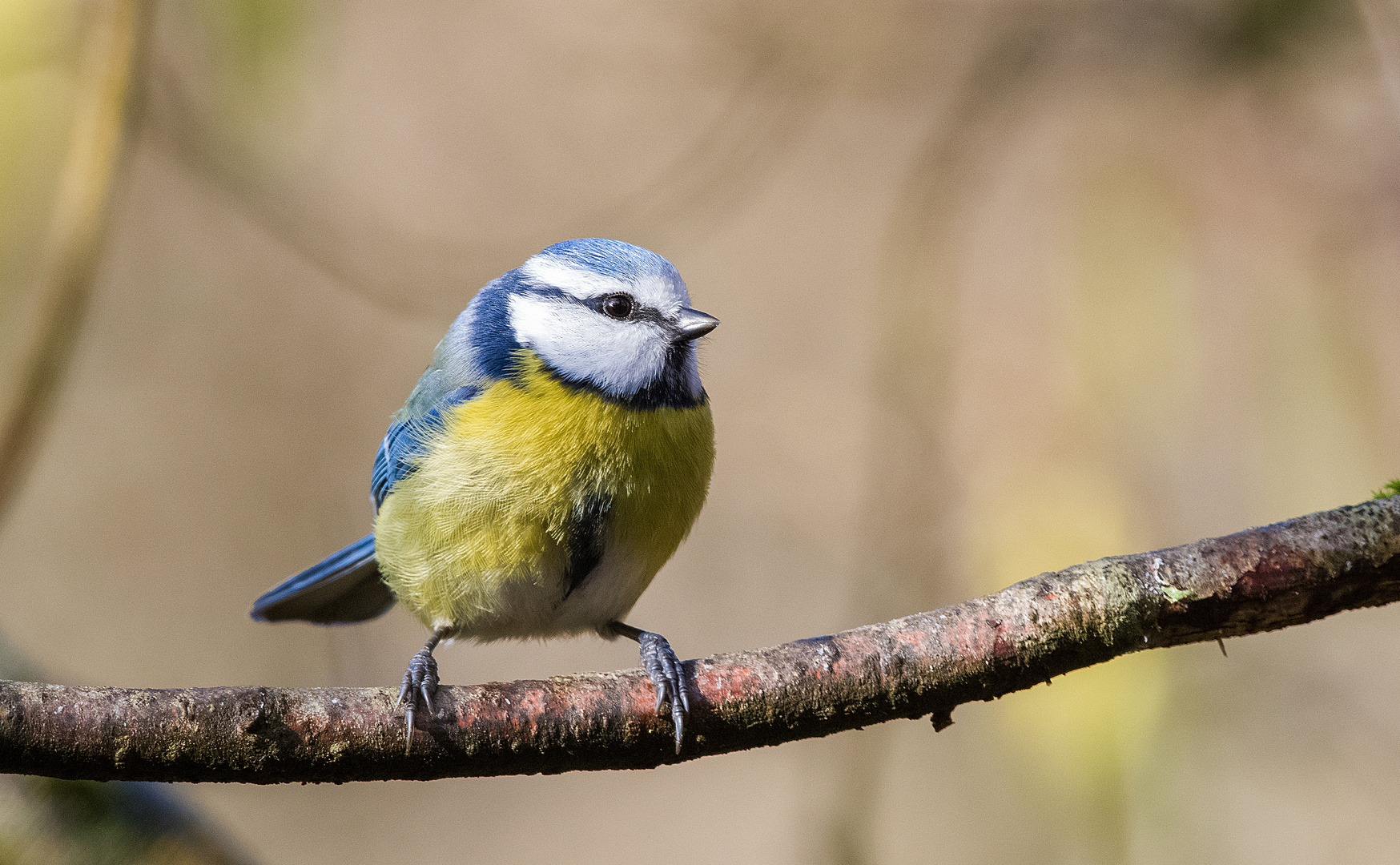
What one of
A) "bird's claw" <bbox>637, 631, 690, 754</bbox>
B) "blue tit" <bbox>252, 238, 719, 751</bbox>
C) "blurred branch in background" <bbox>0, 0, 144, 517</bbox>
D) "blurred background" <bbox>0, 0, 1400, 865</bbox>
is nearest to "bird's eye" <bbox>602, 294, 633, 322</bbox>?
"blue tit" <bbox>252, 238, 719, 751</bbox>

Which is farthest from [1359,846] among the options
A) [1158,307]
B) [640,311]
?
[640,311]

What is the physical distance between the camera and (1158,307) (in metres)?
2.65

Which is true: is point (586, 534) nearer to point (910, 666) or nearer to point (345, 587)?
point (910, 666)

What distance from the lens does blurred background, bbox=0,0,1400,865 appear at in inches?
86.4

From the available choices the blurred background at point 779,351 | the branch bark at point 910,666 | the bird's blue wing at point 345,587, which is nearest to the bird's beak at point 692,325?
the bird's blue wing at point 345,587

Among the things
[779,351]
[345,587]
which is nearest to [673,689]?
[345,587]

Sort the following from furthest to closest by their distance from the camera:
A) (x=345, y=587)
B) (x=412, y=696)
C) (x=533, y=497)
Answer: (x=345, y=587) < (x=533, y=497) < (x=412, y=696)

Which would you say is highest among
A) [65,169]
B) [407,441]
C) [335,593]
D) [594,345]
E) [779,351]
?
[779,351]

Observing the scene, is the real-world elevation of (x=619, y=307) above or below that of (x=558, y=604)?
above

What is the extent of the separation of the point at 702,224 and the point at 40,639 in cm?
274

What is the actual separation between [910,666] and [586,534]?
71cm

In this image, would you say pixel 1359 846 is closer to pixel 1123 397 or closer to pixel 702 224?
pixel 1123 397

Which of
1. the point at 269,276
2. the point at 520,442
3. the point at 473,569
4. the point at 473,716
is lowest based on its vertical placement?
the point at 473,716

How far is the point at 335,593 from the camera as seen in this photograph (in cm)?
249
